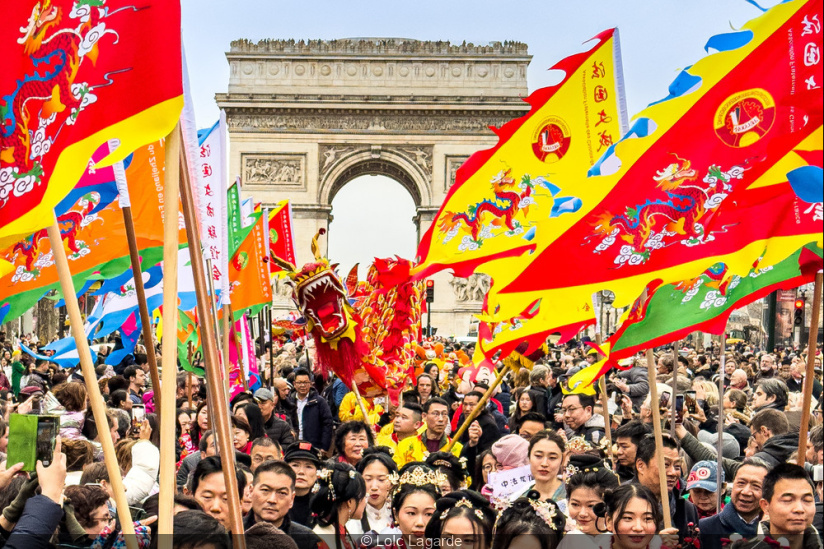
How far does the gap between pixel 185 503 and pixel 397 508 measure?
3.36ft

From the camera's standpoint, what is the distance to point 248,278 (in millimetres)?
10906

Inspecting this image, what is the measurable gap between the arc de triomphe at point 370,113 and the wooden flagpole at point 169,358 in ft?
131

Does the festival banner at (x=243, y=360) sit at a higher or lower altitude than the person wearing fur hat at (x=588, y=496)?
higher

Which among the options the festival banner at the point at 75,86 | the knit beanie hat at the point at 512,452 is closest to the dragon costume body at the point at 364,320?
the knit beanie hat at the point at 512,452

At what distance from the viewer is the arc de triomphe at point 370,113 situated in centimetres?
4394

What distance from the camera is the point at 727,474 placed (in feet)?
24.5

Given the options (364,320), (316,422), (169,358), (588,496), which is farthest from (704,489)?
(364,320)

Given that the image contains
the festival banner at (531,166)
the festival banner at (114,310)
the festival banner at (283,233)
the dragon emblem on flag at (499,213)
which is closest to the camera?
the festival banner at (531,166)

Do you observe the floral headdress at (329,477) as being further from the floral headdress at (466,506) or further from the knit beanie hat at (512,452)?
the knit beanie hat at (512,452)

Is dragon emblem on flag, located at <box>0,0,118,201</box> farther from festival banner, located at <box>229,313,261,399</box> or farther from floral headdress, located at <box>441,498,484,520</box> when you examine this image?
festival banner, located at <box>229,313,261,399</box>

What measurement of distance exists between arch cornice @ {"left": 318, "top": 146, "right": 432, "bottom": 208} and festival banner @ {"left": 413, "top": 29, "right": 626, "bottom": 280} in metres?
35.2

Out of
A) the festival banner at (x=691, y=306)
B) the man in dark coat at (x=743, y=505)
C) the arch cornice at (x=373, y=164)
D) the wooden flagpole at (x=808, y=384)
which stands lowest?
the man in dark coat at (x=743, y=505)

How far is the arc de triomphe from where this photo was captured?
43938mm

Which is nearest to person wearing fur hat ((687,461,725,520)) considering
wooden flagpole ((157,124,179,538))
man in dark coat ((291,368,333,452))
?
wooden flagpole ((157,124,179,538))
